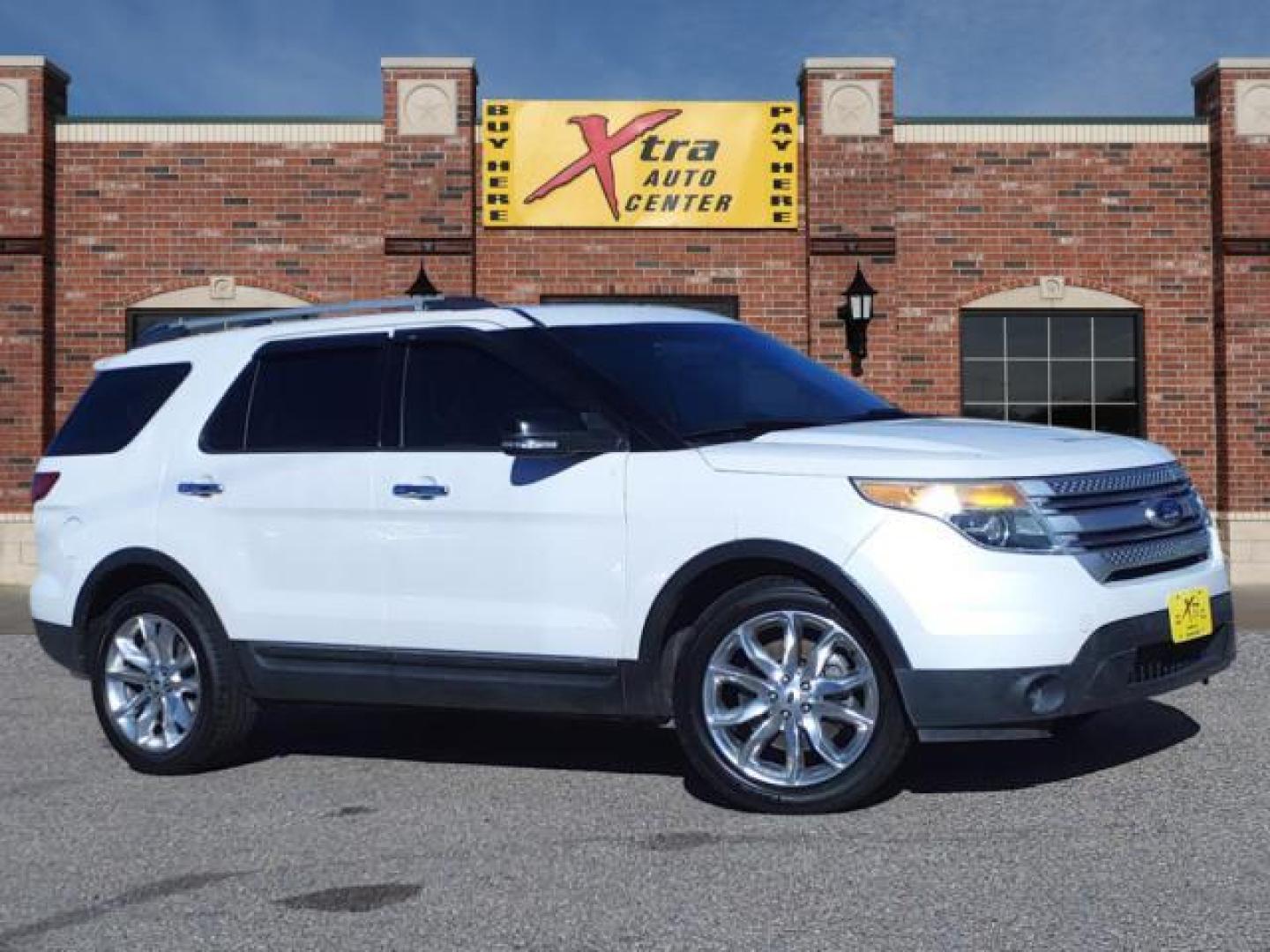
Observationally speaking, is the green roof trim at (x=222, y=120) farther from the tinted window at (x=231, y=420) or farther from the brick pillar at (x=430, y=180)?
the tinted window at (x=231, y=420)

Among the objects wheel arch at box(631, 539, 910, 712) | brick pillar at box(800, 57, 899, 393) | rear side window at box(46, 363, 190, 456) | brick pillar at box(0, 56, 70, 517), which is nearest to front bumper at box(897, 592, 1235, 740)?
wheel arch at box(631, 539, 910, 712)

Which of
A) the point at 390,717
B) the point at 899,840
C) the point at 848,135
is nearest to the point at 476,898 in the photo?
the point at 899,840

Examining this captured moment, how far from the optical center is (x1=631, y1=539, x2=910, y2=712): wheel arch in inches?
214

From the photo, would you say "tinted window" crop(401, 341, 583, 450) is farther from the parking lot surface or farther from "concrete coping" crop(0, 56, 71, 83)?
"concrete coping" crop(0, 56, 71, 83)

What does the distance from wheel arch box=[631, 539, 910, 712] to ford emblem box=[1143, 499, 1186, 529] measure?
1129 mm

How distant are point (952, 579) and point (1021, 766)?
4.82 feet

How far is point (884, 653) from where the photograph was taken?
17.9 ft

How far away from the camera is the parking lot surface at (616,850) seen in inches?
169

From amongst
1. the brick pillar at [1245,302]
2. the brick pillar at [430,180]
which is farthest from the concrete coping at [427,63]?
the brick pillar at [1245,302]

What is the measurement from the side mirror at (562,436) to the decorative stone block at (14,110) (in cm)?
1378

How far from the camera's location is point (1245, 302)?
58.5 ft

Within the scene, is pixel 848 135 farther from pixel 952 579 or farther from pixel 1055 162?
pixel 952 579

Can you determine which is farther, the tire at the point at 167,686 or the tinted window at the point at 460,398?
the tire at the point at 167,686

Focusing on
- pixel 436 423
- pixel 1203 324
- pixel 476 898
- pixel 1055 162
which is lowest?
pixel 476 898
